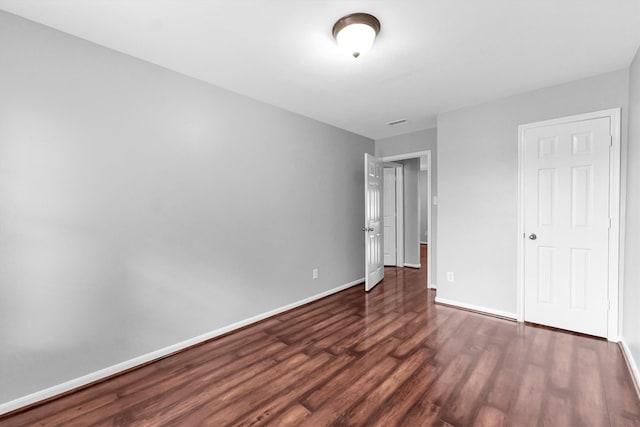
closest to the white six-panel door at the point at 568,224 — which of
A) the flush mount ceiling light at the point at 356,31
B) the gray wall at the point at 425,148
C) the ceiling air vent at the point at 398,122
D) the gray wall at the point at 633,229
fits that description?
the gray wall at the point at 633,229

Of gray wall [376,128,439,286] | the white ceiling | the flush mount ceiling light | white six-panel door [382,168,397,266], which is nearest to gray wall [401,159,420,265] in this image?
white six-panel door [382,168,397,266]

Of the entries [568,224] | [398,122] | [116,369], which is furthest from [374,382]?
[398,122]

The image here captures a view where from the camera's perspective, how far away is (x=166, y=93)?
2486 millimetres

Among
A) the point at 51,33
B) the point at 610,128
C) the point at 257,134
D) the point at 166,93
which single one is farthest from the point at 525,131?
the point at 51,33

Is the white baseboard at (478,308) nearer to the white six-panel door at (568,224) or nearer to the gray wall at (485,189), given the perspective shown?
the gray wall at (485,189)

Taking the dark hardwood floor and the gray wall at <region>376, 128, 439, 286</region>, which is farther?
the gray wall at <region>376, 128, 439, 286</region>

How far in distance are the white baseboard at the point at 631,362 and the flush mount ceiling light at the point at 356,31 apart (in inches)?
116

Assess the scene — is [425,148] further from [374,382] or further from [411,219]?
[374,382]

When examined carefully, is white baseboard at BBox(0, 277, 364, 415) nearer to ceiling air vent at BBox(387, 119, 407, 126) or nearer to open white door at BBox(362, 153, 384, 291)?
open white door at BBox(362, 153, 384, 291)

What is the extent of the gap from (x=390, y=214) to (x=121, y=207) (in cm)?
478

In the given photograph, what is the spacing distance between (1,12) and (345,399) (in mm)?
3242

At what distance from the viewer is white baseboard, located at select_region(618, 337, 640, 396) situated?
78.5 inches

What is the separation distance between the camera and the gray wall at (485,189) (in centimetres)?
300

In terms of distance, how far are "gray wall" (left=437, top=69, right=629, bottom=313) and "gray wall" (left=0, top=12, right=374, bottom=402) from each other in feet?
6.56
